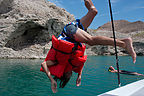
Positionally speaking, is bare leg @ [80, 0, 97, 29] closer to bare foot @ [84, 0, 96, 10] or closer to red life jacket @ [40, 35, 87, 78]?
bare foot @ [84, 0, 96, 10]

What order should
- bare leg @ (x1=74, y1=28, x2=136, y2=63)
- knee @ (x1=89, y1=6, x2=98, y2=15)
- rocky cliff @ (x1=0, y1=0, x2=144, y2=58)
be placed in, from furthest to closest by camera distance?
1. rocky cliff @ (x1=0, y1=0, x2=144, y2=58)
2. knee @ (x1=89, y1=6, x2=98, y2=15)
3. bare leg @ (x1=74, y1=28, x2=136, y2=63)

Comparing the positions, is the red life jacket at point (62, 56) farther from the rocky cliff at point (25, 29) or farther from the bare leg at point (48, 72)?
the rocky cliff at point (25, 29)

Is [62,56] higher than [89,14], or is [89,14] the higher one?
[89,14]

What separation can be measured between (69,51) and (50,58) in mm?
471

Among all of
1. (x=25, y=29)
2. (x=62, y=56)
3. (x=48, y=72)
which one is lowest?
(x=48, y=72)

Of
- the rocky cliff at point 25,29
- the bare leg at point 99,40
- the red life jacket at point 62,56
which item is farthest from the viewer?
the rocky cliff at point 25,29

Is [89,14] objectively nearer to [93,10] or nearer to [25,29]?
[93,10]

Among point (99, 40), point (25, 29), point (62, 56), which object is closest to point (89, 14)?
point (99, 40)

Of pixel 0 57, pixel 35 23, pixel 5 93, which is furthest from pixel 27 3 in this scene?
pixel 5 93

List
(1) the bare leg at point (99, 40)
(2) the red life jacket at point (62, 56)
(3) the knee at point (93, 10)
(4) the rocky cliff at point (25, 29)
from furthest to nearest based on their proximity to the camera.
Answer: (4) the rocky cliff at point (25, 29)
(3) the knee at point (93, 10)
(2) the red life jacket at point (62, 56)
(1) the bare leg at point (99, 40)

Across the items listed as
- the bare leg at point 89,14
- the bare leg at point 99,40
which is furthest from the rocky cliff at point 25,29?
the bare leg at point 99,40

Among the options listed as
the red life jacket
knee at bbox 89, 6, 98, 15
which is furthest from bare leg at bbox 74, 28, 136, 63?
knee at bbox 89, 6, 98, 15

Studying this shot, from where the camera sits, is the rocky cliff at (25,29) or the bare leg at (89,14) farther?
the rocky cliff at (25,29)

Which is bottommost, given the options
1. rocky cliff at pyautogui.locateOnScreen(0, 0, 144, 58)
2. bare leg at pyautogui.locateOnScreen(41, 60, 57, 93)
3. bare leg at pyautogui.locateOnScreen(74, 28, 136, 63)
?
bare leg at pyautogui.locateOnScreen(41, 60, 57, 93)
